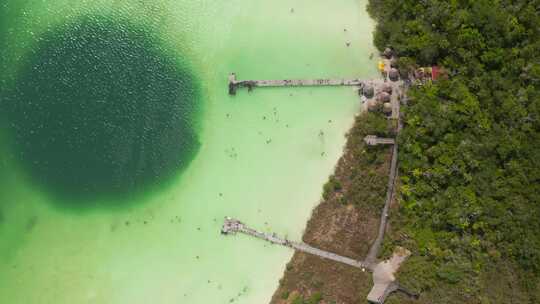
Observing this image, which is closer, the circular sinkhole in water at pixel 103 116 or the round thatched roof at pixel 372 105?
the round thatched roof at pixel 372 105

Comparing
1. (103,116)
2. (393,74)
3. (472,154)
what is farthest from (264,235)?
(472,154)

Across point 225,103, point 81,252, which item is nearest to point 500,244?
point 225,103

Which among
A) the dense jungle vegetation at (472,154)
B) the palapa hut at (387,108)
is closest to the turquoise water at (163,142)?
the palapa hut at (387,108)

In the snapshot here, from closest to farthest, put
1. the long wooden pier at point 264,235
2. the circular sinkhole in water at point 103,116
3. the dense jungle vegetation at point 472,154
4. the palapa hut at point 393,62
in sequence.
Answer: the dense jungle vegetation at point 472,154
the long wooden pier at point 264,235
the palapa hut at point 393,62
the circular sinkhole in water at point 103,116

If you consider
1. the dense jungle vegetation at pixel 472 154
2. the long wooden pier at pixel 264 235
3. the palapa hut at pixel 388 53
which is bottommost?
the long wooden pier at pixel 264 235

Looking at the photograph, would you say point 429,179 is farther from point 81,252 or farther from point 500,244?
point 81,252

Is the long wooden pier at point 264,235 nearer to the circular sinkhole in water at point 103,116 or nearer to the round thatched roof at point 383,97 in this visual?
the circular sinkhole in water at point 103,116

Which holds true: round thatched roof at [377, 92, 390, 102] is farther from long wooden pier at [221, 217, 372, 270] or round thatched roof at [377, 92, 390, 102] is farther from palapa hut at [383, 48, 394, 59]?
long wooden pier at [221, 217, 372, 270]
